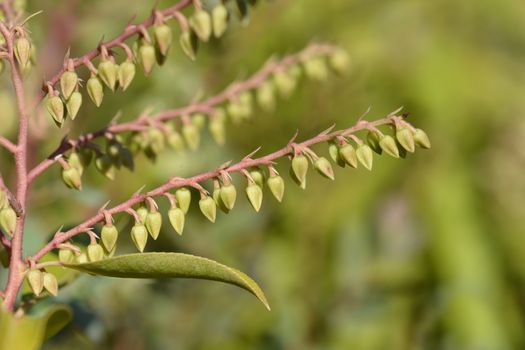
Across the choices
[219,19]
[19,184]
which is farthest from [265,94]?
[19,184]

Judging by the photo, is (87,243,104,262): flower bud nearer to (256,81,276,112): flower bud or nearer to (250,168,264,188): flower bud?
(250,168,264,188): flower bud

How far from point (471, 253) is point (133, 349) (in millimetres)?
1481

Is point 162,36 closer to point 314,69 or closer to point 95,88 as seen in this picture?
point 95,88

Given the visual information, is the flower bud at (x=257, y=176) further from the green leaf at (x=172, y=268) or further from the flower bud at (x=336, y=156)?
the green leaf at (x=172, y=268)

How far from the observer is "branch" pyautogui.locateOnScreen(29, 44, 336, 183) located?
1986 mm

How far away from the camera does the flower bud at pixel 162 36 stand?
2.01m

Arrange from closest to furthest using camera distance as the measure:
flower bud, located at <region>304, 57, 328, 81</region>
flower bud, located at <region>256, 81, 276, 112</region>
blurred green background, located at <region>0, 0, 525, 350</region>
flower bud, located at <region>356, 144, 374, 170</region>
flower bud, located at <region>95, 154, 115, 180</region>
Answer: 1. flower bud, located at <region>356, 144, 374, 170</region>
2. flower bud, located at <region>95, 154, 115, 180</region>
3. flower bud, located at <region>256, 81, 276, 112</region>
4. flower bud, located at <region>304, 57, 328, 81</region>
5. blurred green background, located at <region>0, 0, 525, 350</region>

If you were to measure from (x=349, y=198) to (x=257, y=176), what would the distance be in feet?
8.67

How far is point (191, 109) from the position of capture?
2.49 m

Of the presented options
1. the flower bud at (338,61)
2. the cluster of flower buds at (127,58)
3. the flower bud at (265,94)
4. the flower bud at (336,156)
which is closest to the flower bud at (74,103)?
the cluster of flower buds at (127,58)

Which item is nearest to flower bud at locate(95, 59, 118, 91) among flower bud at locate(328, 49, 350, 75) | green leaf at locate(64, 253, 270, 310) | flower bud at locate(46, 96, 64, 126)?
flower bud at locate(46, 96, 64, 126)

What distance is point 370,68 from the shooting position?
4969 mm

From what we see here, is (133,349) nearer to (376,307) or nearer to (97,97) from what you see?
(376,307)

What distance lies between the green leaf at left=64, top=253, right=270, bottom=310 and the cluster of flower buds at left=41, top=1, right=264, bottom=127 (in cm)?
25
